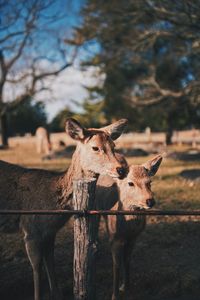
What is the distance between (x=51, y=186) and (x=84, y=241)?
112cm

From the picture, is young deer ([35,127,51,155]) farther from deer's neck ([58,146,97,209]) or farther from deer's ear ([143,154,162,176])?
deer's neck ([58,146,97,209])

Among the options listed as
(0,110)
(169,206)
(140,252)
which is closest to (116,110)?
(0,110)

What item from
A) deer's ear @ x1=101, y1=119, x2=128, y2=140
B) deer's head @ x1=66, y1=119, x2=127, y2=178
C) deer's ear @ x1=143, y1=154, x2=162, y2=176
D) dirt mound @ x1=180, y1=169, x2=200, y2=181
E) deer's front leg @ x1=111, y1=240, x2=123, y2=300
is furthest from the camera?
dirt mound @ x1=180, y1=169, x2=200, y2=181

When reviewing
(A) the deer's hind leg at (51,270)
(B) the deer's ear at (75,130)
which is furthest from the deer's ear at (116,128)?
(A) the deer's hind leg at (51,270)

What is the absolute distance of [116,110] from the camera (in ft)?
116

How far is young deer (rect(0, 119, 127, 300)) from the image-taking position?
4.83m

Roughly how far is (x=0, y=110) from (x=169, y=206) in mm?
27599

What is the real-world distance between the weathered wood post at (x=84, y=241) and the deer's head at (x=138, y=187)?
3.05ft

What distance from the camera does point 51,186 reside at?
5.16 metres

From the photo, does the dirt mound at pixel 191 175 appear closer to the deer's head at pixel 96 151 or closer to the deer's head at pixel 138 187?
the deer's head at pixel 138 187

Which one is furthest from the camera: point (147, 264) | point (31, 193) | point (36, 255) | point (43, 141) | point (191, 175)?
point (43, 141)

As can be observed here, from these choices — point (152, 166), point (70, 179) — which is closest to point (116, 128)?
point (152, 166)

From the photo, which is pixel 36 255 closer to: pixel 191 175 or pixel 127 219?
pixel 127 219

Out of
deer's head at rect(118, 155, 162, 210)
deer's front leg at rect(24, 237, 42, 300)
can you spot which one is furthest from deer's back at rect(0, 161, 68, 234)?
deer's head at rect(118, 155, 162, 210)
